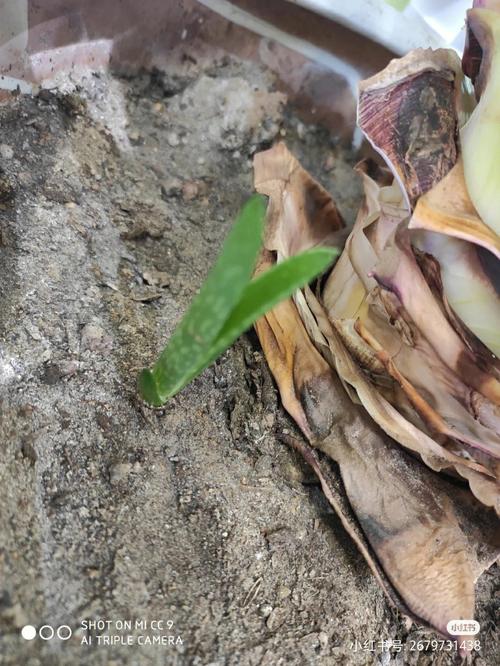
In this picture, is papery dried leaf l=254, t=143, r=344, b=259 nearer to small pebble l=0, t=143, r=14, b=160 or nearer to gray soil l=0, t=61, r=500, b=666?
gray soil l=0, t=61, r=500, b=666

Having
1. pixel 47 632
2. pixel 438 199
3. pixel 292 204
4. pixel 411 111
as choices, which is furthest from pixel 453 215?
pixel 47 632

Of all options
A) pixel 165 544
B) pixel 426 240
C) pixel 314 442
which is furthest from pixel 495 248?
pixel 165 544

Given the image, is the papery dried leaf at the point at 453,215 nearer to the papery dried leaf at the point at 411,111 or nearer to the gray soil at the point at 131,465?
the papery dried leaf at the point at 411,111

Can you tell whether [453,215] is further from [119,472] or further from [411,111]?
[119,472]

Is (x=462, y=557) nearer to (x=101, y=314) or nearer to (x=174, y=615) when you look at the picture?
(x=174, y=615)

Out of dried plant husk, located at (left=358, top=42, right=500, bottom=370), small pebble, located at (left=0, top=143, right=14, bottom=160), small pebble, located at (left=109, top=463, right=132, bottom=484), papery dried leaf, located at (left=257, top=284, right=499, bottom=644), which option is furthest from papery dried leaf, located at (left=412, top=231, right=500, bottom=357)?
small pebble, located at (left=0, top=143, right=14, bottom=160)

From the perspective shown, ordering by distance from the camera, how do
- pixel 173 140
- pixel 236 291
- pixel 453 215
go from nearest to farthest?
pixel 236 291
pixel 453 215
pixel 173 140

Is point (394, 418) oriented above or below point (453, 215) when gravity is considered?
below

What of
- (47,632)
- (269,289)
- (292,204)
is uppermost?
(269,289)
